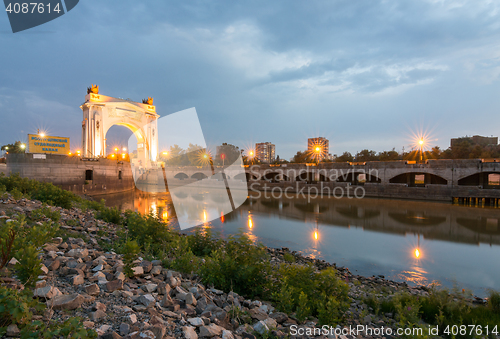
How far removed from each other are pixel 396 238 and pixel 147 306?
15.8 metres

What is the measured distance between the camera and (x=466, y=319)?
5344mm

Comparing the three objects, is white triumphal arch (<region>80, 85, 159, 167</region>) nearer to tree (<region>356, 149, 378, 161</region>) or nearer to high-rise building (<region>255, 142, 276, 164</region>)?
tree (<region>356, 149, 378, 161</region>)

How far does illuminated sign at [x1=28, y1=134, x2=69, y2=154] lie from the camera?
31.2 meters

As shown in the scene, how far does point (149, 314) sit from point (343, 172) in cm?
4157

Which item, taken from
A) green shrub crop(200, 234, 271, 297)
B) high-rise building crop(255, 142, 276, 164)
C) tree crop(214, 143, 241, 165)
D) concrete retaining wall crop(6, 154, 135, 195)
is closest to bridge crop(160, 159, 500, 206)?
concrete retaining wall crop(6, 154, 135, 195)

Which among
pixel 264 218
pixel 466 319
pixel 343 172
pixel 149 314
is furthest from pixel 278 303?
pixel 343 172

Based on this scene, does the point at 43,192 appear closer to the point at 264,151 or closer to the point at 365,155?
the point at 365,155

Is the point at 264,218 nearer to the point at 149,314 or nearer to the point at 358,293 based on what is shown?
the point at 358,293

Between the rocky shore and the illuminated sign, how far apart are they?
34.8 meters

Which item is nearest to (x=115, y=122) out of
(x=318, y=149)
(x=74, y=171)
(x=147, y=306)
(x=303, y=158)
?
(x=74, y=171)

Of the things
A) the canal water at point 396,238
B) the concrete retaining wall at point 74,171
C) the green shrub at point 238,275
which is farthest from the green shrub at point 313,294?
the concrete retaining wall at point 74,171

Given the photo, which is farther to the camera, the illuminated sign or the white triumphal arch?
the white triumphal arch

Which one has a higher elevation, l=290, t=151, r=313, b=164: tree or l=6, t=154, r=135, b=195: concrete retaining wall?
l=290, t=151, r=313, b=164: tree

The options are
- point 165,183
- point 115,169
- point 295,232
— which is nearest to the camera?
point 295,232
